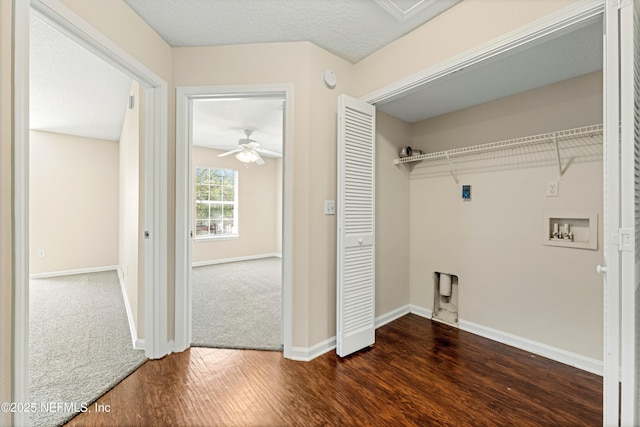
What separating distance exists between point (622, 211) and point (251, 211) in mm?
6034

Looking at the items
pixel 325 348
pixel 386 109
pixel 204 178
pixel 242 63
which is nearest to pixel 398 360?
pixel 325 348

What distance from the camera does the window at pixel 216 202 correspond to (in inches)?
224

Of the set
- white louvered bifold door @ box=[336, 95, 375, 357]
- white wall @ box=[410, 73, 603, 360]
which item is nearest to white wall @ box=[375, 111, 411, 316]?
white wall @ box=[410, 73, 603, 360]

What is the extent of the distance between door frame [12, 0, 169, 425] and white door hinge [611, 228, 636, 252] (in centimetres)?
240

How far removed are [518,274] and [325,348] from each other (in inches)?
71.4

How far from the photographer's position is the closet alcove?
2006 millimetres

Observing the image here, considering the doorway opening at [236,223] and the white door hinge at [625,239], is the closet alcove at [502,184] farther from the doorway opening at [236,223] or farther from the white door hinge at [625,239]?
the doorway opening at [236,223]

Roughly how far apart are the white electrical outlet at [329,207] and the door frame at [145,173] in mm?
1246

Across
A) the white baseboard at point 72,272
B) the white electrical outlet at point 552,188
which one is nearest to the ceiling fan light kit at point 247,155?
the white baseboard at point 72,272

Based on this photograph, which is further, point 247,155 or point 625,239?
point 247,155

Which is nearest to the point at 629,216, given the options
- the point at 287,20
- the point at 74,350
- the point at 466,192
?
the point at 466,192

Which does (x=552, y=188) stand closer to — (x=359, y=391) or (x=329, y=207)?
(x=329, y=207)

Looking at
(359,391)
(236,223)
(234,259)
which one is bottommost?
(359,391)

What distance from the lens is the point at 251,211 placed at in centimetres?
642
